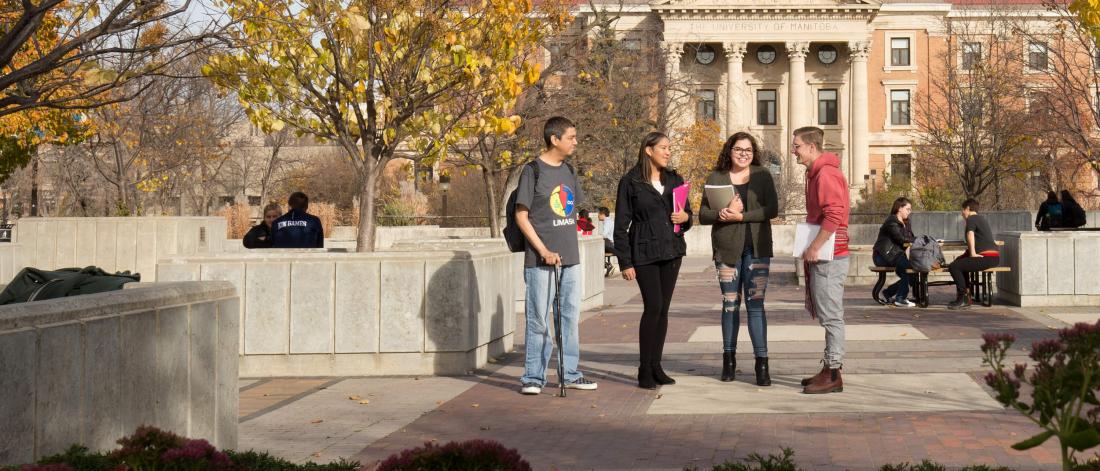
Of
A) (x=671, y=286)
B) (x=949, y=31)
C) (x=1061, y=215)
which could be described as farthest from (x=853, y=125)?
(x=671, y=286)

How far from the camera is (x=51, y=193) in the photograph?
69812mm

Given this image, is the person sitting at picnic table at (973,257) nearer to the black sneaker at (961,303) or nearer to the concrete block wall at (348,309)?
the black sneaker at (961,303)

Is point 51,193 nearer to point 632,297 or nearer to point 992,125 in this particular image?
point 992,125

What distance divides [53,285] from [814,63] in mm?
80196

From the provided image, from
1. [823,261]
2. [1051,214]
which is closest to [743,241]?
[823,261]

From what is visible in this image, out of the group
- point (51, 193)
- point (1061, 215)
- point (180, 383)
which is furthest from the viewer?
point (51, 193)

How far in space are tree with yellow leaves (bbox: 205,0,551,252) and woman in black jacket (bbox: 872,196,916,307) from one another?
5930 mm

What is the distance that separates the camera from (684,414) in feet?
26.5

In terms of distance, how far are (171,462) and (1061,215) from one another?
87.9 ft

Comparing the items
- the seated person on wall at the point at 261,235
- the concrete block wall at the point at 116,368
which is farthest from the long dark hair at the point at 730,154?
the seated person on wall at the point at 261,235

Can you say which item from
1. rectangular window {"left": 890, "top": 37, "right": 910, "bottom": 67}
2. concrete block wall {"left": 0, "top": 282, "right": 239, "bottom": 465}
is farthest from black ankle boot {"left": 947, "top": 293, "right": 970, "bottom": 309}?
rectangular window {"left": 890, "top": 37, "right": 910, "bottom": 67}

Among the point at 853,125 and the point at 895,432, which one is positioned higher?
the point at 853,125

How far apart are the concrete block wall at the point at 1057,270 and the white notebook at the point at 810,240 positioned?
8188 mm

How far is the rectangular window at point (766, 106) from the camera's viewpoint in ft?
277
